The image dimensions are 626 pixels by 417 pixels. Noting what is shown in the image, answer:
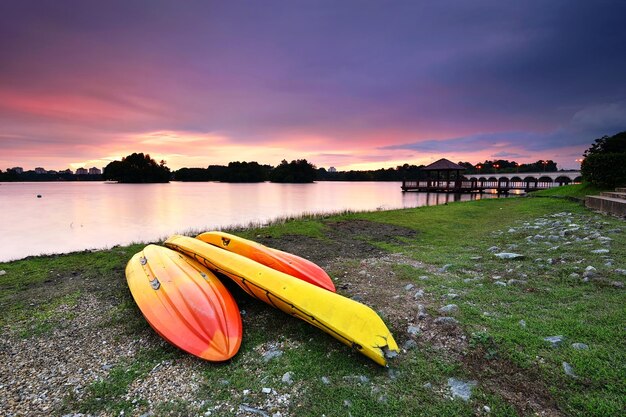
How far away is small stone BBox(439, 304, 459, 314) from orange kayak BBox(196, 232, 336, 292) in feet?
4.69

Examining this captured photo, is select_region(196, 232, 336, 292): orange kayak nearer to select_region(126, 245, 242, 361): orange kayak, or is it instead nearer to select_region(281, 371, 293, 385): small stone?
select_region(126, 245, 242, 361): orange kayak

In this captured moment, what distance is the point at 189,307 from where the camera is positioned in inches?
147

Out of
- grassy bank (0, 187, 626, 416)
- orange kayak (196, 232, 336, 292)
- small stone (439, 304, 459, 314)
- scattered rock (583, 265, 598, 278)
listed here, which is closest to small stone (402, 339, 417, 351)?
grassy bank (0, 187, 626, 416)

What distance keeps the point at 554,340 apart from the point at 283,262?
327cm

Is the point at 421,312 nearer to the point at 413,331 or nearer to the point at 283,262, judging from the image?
the point at 413,331

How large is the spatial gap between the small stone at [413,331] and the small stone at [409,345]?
14 centimetres

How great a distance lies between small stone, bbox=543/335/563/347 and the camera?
293cm

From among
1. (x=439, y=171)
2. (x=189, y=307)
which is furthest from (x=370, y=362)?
(x=439, y=171)

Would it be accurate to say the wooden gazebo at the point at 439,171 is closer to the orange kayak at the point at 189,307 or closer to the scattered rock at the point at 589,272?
the scattered rock at the point at 589,272

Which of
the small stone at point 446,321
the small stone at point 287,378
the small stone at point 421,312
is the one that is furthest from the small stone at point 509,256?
the small stone at point 287,378

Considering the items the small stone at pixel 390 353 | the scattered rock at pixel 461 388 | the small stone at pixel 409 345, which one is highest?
the small stone at pixel 390 353

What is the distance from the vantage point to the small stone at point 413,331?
338 centimetres

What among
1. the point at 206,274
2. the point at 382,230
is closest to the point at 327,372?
the point at 206,274

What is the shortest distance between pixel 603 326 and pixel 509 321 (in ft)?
2.61
